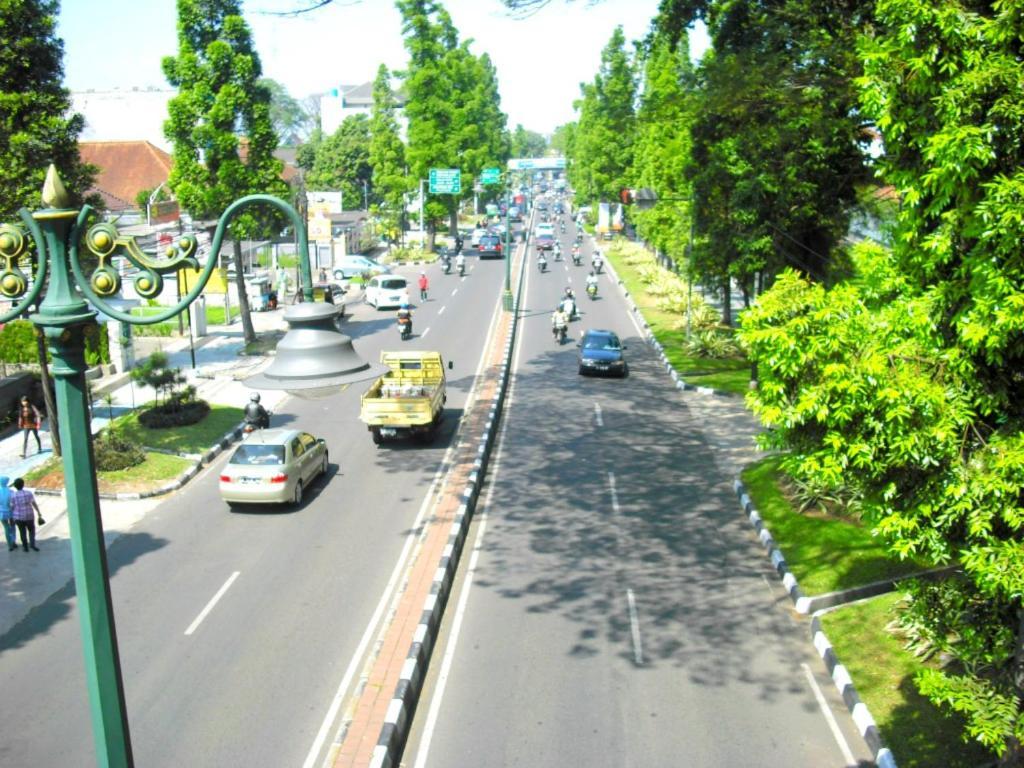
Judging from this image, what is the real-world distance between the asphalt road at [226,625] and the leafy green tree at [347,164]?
74196 millimetres

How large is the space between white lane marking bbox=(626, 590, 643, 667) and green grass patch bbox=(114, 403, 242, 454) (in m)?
12.3

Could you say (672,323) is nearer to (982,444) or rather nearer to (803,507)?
(803,507)

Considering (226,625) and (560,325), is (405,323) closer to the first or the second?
(560,325)

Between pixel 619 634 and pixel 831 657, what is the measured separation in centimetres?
290

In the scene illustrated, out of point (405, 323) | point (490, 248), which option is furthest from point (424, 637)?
point (490, 248)

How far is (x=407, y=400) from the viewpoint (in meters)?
22.1

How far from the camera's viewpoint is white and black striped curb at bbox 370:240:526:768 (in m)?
10.1

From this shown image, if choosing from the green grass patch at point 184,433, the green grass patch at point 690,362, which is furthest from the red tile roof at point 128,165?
the green grass patch at point 184,433

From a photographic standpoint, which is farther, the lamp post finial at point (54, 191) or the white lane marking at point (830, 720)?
the white lane marking at point (830, 720)

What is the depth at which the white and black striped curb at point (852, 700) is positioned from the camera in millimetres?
10033

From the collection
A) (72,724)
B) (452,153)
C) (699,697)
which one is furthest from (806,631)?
(452,153)

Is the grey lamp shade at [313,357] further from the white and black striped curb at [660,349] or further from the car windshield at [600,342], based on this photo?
the car windshield at [600,342]

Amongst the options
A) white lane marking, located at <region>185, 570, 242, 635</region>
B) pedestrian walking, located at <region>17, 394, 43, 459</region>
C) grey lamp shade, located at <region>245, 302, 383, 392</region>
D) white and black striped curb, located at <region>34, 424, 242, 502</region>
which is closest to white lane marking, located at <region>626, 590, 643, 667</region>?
white lane marking, located at <region>185, 570, 242, 635</region>

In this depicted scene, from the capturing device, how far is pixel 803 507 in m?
17.6
